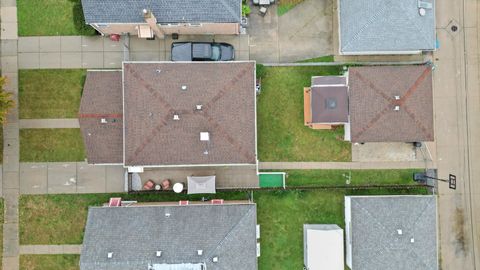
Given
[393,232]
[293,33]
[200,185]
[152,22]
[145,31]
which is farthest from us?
[293,33]

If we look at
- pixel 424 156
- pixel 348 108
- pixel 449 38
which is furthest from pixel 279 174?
pixel 449 38

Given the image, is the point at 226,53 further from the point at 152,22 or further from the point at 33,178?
the point at 33,178

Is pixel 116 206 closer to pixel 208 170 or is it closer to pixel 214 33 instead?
pixel 208 170

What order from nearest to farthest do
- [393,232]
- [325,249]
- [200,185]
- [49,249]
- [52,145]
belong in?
[393,232] → [325,249] → [200,185] → [49,249] → [52,145]

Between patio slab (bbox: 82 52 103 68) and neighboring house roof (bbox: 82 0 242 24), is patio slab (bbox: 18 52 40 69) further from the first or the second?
neighboring house roof (bbox: 82 0 242 24)

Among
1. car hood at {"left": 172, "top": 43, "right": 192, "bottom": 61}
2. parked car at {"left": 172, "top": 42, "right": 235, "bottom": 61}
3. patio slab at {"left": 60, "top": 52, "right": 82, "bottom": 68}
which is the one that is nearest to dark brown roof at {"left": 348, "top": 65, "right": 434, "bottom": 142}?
parked car at {"left": 172, "top": 42, "right": 235, "bottom": 61}

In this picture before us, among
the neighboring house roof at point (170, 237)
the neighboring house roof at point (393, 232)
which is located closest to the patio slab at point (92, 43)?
the neighboring house roof at point (170, 237)

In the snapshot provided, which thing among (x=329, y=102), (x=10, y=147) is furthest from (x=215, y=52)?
(x=10, y=147)
